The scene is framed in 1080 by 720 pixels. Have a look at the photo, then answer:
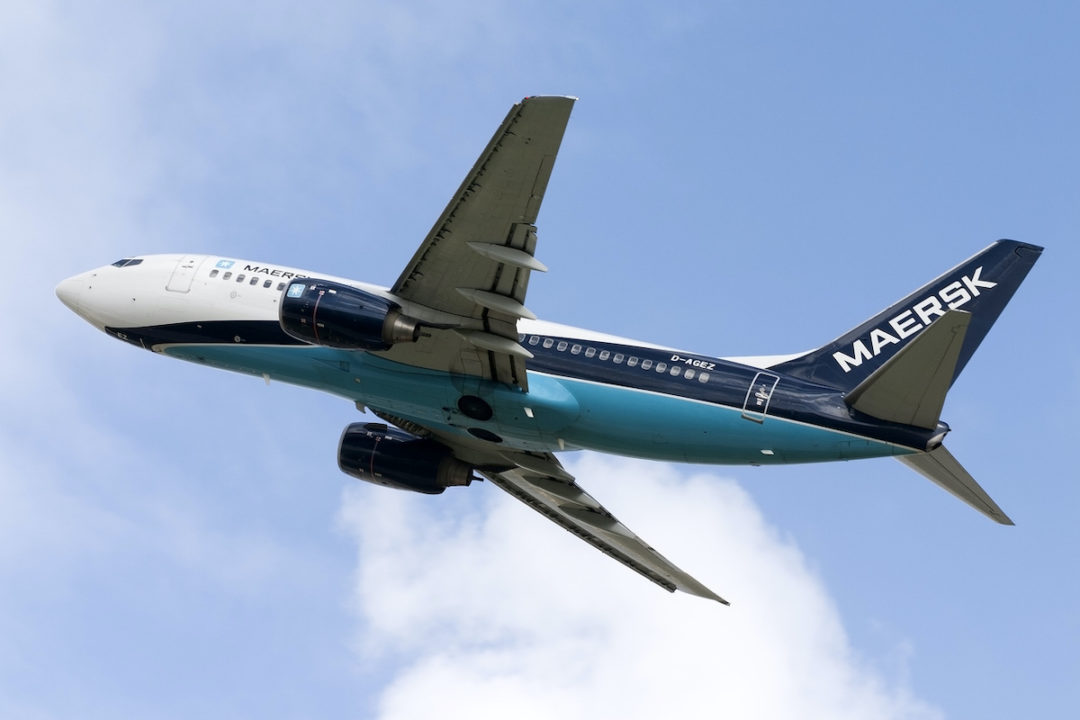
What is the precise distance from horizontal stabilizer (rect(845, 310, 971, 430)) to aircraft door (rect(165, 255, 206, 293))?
67.4 ft

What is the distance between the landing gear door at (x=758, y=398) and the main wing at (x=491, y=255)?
606cm

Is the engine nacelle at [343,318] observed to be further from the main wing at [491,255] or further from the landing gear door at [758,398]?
the landing gear door at [758,398]

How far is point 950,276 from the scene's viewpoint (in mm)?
39469

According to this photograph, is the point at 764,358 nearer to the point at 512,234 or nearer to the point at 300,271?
the point at 512,234

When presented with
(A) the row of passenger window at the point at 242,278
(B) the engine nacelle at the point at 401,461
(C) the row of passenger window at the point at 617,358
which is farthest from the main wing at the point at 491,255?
(B) the engine nacelle at the point at 401,461

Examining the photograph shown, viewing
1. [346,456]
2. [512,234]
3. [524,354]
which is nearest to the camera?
[512,234]

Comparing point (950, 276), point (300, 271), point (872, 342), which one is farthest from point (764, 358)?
point (300, 271)

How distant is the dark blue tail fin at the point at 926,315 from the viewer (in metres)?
38.6

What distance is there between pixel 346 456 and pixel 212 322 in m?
6.89

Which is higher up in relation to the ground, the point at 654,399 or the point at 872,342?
the point at 872,342

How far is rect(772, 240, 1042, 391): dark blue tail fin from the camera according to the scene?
38562mm

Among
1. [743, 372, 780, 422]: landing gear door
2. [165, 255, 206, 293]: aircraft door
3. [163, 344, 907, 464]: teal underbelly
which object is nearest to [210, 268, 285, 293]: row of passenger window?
[165, 255, 206, 293]: aircraft door

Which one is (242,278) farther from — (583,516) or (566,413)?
(583,516)

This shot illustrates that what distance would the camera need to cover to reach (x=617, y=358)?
131ft
